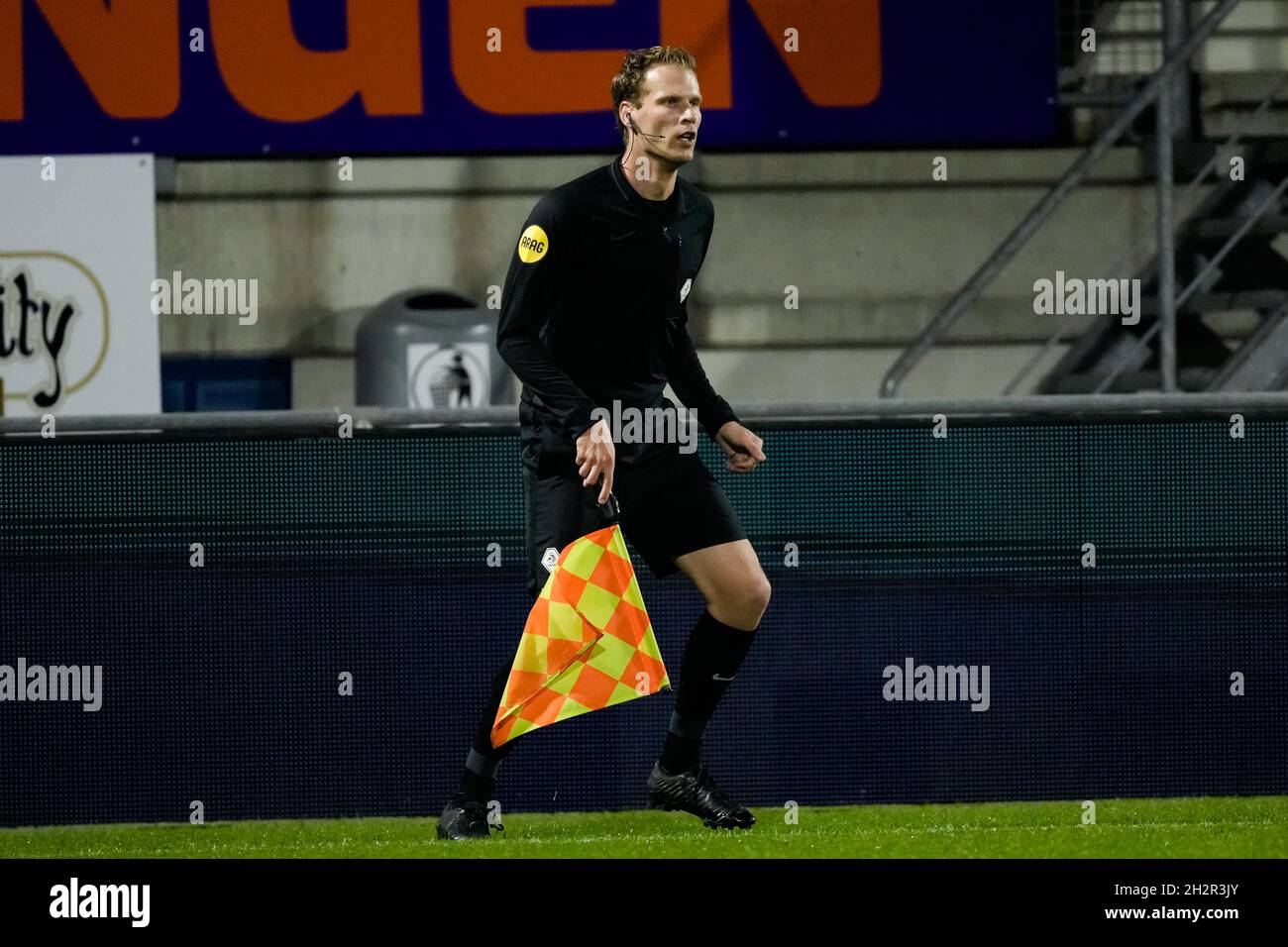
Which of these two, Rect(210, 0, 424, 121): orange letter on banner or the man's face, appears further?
Rect(210, 0, 424, 121): orange letter on banner

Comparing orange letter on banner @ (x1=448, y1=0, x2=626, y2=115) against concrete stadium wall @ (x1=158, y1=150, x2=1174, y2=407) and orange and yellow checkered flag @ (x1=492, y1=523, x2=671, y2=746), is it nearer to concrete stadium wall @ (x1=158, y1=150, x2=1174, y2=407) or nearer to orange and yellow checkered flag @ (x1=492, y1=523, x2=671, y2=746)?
concrete stadium wall @ (x1=158, y1=150, x2=1174, y2=407)

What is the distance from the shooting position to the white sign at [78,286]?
12.2 meters

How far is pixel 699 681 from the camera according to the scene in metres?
5.85

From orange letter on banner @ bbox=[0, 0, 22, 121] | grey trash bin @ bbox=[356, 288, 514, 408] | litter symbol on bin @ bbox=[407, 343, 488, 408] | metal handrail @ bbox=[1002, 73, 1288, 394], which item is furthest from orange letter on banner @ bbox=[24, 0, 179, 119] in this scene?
metal handrail @ bbox=[1002, 73, 1288, 394]

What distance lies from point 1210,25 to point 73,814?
7523 mm

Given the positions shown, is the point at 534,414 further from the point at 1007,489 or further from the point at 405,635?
the point at 1007,489

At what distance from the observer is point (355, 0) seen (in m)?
12.0

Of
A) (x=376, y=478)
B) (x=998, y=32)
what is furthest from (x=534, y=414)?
(x=998, y=32)

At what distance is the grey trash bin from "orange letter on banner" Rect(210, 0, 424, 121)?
1.33m

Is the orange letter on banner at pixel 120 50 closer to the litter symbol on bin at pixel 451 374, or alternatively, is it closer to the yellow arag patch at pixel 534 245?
the litter symbol on bin at pixel 451 374

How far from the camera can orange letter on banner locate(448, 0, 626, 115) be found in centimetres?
1198

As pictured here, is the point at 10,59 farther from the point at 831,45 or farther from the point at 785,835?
the point at 785,835

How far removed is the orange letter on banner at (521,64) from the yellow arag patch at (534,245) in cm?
667

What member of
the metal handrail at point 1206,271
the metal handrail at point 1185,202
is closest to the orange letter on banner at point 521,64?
the metal handrail at point 1185,202
